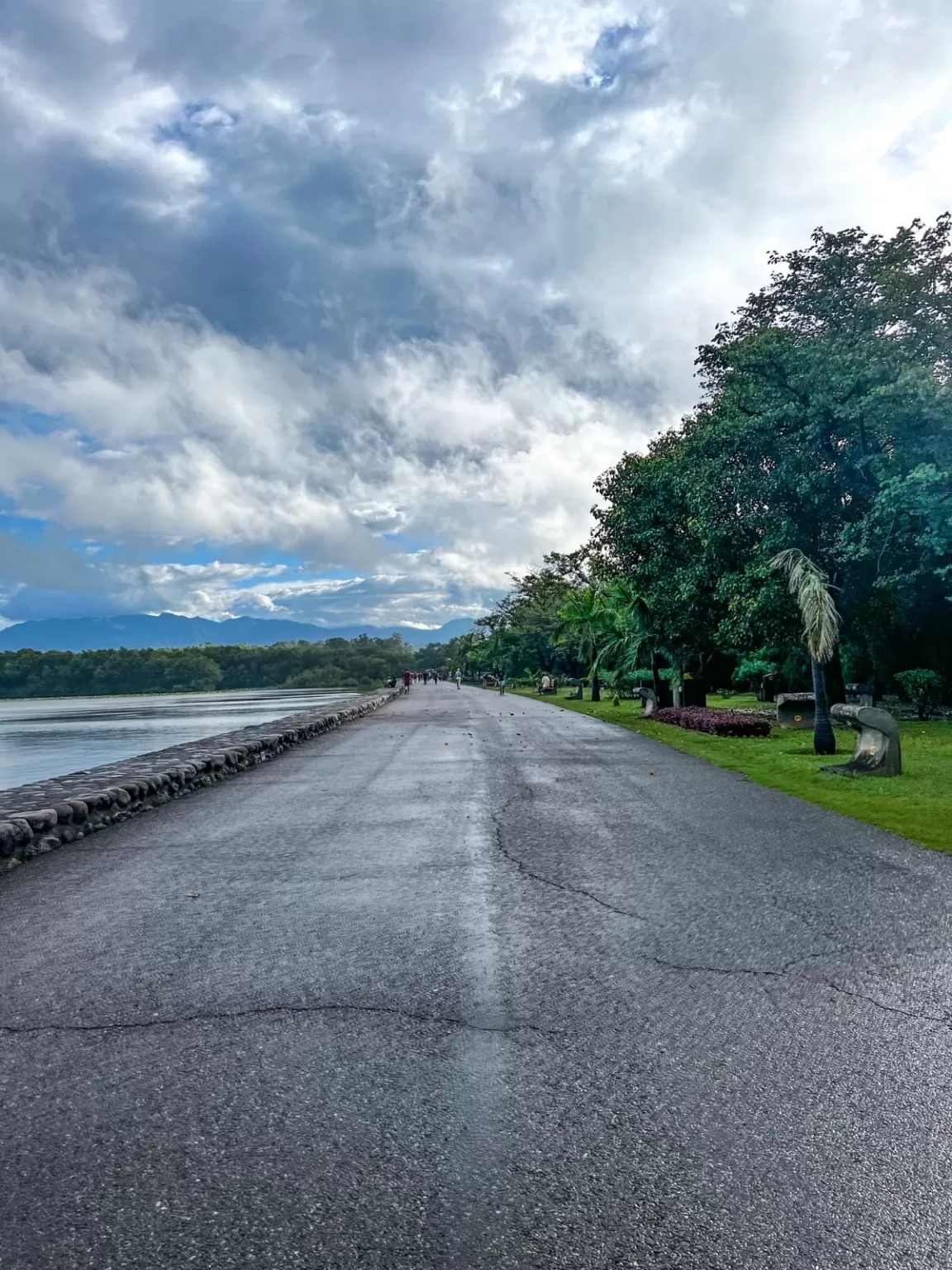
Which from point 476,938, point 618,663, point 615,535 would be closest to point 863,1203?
point 476,938

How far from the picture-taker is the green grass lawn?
8.96 meters

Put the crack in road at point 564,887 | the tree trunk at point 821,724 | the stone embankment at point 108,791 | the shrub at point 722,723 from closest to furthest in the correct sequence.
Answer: the crack in road at point 564,887 < the stone embankment at point 108,791 < the tree trunk at point 821,724 < the shrub at point 722,723

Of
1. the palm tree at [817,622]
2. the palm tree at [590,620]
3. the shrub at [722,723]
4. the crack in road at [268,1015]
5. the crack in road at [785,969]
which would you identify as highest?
the palm tree at [590,620]

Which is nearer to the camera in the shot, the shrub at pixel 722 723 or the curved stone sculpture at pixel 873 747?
the curved stone sculpture at pixel 873 747

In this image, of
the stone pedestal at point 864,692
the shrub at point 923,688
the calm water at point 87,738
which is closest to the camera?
the calm water at point 87,738

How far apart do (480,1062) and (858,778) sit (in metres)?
10.3

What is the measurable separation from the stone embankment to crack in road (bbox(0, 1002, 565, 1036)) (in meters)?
4.02

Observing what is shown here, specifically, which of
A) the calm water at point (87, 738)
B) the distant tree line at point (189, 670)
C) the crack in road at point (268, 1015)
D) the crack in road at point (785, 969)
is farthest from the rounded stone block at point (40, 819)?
the distant tree line at point (189, 670)

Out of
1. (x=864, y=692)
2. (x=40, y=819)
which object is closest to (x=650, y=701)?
(x=864, y=692)

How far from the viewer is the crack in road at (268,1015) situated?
370 centimetres

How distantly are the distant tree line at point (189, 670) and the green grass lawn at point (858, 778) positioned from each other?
97.1 meters

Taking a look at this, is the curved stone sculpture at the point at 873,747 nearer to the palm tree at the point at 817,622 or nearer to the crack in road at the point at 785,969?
the palm tree at the point at 817,622

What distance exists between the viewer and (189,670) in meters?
127

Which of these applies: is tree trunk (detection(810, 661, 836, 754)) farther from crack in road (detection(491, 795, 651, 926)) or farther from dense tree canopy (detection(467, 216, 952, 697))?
crack in road (detection(491, 795, 651, 926))
